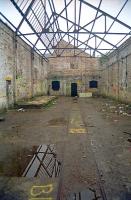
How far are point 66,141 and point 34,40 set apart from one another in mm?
15562

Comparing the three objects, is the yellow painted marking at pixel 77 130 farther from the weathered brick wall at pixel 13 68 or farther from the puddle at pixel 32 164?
the weathered brick wall at pixel 13 68

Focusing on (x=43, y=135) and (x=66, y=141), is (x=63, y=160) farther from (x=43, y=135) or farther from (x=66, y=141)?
(x=43, y=135)

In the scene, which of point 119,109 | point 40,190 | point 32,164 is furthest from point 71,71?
point 40,190

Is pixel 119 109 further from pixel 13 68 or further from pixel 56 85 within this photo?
pixel 56 85

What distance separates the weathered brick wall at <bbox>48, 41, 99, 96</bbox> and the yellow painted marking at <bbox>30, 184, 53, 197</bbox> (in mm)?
28542

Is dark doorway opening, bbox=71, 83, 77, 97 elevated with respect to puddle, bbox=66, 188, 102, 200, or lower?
elevated

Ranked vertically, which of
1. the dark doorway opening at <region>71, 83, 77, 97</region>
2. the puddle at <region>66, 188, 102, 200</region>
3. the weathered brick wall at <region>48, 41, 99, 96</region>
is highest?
the weathered brick wall at <region>48, 41, 99, 96</region>

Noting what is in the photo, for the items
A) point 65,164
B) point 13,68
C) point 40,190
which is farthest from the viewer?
point 13,68

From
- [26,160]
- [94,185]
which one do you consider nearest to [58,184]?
[94,185]

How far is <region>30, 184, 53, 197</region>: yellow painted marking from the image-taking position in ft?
10.2

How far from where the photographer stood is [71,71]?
31547 millimetres

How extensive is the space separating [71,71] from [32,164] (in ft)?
91.1

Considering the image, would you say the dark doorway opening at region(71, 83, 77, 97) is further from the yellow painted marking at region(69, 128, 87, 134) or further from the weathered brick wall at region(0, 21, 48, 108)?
the yellow painted marking at region(69, 128, 87, 134)

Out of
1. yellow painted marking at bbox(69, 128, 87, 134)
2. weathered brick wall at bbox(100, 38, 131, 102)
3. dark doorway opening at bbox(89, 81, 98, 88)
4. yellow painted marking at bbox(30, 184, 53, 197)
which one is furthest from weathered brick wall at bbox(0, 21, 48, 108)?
dark doorway opening at bbox(89, 81, 98, 88)
